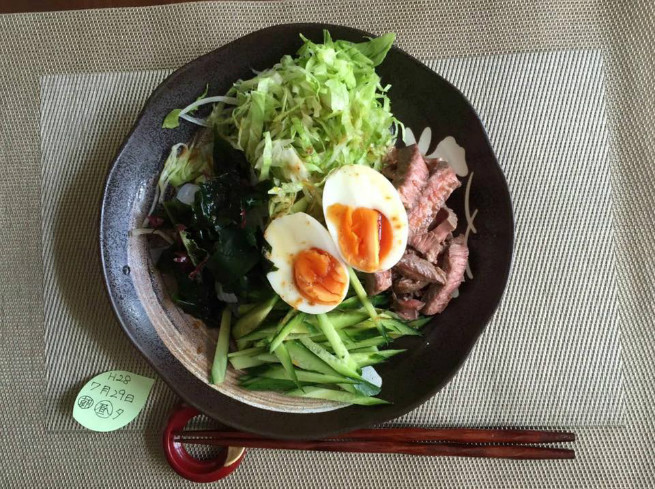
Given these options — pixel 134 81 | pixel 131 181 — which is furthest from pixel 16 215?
pixel 134 81

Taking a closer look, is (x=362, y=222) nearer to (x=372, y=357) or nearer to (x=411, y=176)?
(x=411, y=176)

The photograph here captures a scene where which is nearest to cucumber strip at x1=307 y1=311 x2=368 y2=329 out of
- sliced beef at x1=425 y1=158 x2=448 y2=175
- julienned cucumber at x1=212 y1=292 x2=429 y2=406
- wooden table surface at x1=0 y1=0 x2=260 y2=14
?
julienned cucumber at x1=212 y1=292 x2=429 y2=406

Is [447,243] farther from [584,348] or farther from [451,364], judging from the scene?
[584,348]

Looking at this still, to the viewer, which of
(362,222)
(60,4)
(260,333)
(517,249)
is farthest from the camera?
(60,4)

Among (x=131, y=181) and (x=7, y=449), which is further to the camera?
(x=7, y=449)

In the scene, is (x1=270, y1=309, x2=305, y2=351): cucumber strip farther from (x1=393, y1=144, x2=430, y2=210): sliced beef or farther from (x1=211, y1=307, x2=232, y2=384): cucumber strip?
(x1=393, y1=144, x2=430, y2=210): sliced beef

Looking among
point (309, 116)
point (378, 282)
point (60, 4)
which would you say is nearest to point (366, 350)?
point (378, 282)
